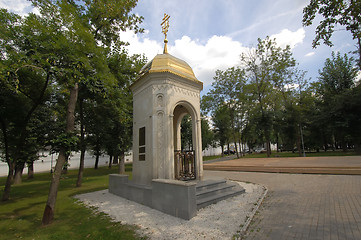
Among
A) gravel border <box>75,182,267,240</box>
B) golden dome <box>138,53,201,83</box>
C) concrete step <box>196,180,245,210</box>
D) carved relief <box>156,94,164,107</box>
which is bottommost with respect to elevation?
gravel border <box>75,182,267,240</box>

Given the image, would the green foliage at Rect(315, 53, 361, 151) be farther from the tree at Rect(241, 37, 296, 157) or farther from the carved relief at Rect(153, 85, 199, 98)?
the carved relief at Rect(153, 85, 199, 98)

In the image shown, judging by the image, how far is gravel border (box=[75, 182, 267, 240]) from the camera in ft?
14.4

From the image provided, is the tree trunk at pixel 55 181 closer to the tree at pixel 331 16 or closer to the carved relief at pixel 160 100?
the carved relief at pixel 160 100

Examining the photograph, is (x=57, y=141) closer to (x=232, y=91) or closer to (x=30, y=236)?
(x=30, y=236)

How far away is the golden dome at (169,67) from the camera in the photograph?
8.16 m

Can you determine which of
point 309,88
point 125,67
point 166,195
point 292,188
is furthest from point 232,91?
point 166,195

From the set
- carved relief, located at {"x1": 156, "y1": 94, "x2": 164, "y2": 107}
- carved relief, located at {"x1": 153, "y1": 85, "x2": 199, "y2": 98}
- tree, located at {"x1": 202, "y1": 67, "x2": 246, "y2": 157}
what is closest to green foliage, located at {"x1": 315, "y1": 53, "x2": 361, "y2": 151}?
tree, located at {"x1": 202, "y1": 67, "x2": 246, "y2": 157}

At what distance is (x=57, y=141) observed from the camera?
6086mm

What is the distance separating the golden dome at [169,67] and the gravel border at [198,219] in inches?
220

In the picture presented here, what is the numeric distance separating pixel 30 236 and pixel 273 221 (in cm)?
675

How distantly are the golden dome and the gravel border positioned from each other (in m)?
5.58

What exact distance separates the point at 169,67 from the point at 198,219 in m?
6.18

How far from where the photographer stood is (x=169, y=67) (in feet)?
27.3

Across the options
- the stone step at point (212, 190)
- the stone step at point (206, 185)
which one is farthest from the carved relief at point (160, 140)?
the stone step at point (212, 190)
